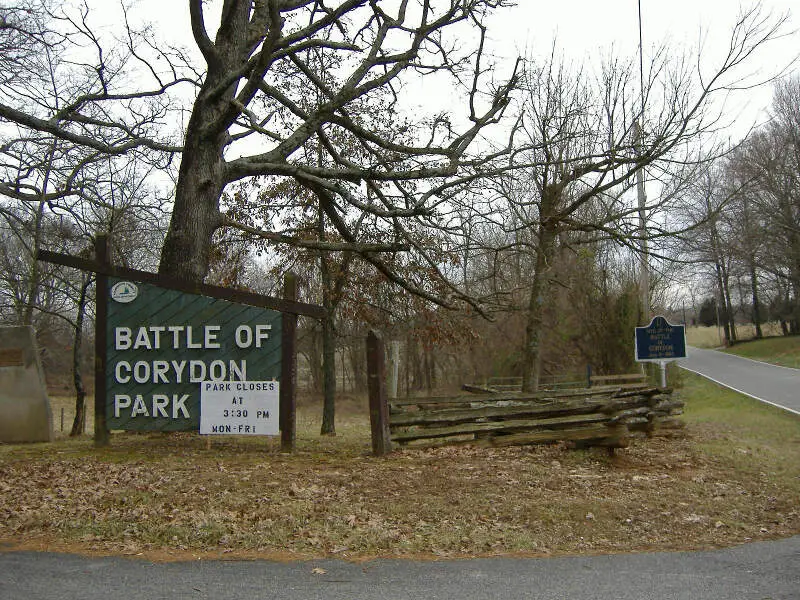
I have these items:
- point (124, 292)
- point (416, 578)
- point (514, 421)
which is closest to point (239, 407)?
point (124, 292)

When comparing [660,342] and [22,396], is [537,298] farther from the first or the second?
[22,396]

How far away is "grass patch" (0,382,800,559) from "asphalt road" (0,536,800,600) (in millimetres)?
340

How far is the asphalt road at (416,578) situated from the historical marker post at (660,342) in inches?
446

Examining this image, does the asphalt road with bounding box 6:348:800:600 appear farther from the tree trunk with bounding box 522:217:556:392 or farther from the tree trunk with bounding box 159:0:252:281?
the tree trunk with bounding box 522:217:556:392

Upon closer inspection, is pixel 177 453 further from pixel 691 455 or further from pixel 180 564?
pixel 691 455

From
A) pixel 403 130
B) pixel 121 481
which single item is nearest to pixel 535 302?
pixel 403 130

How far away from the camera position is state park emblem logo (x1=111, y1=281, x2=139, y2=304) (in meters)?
11.1

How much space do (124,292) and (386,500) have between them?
5.71 metres

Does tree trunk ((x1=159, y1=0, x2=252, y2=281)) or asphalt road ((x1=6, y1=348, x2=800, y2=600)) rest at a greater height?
tree trunk ((x1=159, y1=0, x2=252, y2=281))

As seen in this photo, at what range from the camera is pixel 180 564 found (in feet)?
19.6

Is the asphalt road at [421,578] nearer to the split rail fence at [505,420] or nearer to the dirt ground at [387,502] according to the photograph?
the dirt ground at [387,502]

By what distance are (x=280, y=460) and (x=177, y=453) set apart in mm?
1672

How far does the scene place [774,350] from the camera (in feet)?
169

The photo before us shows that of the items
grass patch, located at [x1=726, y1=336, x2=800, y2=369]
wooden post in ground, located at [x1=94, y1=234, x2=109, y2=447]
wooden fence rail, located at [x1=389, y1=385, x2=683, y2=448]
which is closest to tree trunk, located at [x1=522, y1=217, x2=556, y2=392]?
wooden fence rail, located at [x1=389, y1=385, x2=683, y2=448]
